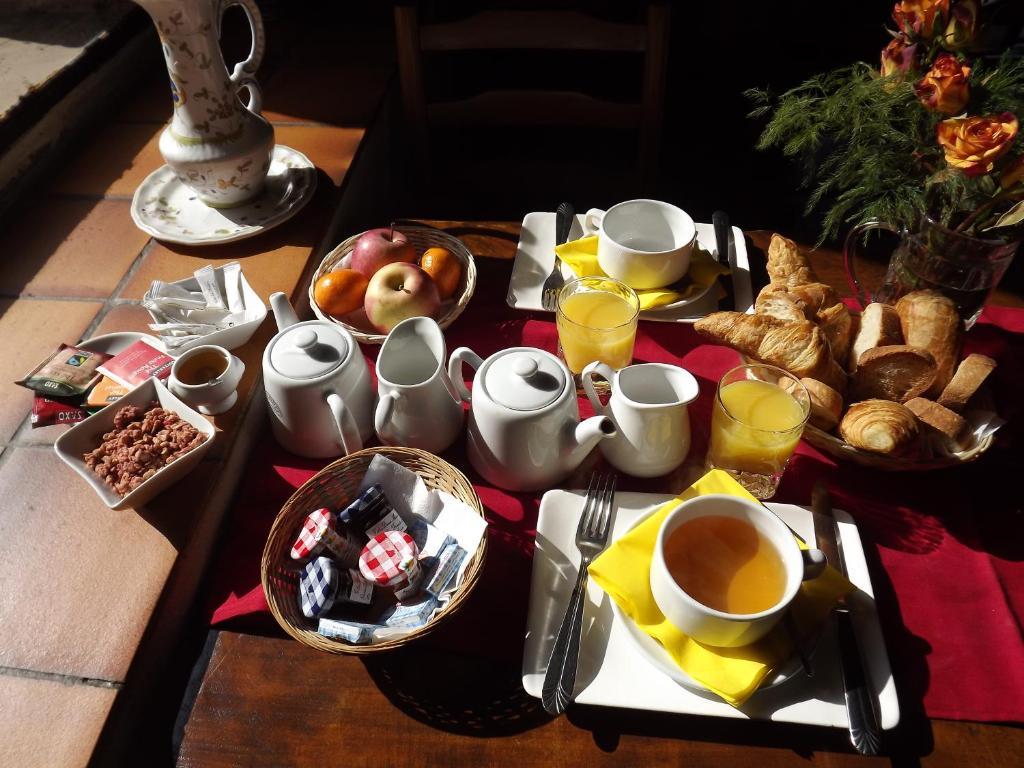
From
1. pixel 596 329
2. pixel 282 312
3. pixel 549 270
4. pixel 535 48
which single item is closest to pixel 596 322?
pixel 596 329

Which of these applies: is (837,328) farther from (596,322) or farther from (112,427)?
(112,427)

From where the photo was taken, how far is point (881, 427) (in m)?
0.76

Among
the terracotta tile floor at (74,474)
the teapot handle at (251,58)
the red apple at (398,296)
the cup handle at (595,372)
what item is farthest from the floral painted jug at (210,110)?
the cup handle at (595,372)

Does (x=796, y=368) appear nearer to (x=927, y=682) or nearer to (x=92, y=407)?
(x=927, y=682)

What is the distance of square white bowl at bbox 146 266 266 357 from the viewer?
936mm

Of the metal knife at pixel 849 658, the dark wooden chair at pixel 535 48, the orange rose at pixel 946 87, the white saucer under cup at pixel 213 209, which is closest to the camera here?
the metal knife at pixel 849 658

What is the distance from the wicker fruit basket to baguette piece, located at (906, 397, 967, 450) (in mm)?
513

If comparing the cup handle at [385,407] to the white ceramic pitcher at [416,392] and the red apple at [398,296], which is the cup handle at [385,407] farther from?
the red apple at [398,296]

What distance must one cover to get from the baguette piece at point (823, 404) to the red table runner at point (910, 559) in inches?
2.6

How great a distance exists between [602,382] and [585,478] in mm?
146

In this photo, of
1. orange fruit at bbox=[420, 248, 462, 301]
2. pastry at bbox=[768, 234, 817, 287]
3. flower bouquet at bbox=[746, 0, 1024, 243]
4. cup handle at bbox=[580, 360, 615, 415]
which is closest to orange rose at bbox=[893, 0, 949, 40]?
flower bouquet at bbox=[746, 0, 1024, 243]

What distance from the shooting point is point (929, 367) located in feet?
2.69

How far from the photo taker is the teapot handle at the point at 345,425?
78 centimetres

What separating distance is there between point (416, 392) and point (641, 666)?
0.36m
